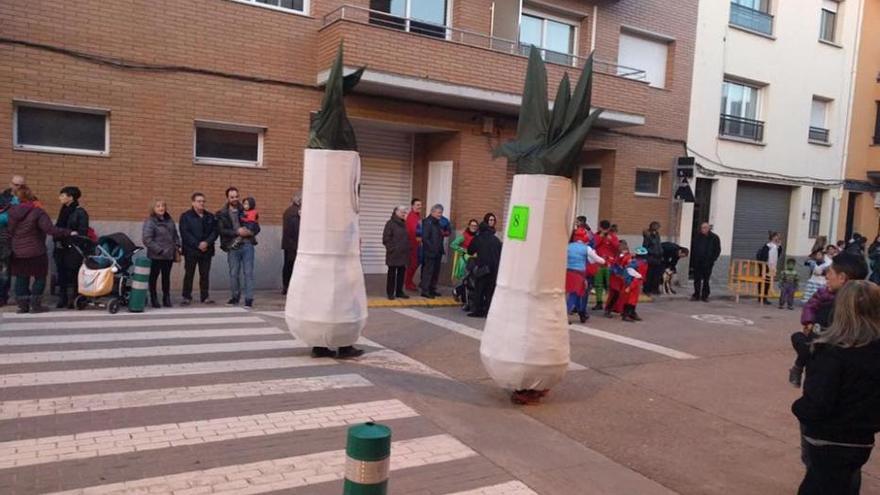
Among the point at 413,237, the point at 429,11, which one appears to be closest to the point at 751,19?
the point at 429,11

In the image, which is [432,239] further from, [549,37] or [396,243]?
[549,37]

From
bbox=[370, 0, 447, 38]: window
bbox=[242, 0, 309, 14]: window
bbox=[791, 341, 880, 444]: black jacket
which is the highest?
bbox=[370, 0, 447, 38]: window

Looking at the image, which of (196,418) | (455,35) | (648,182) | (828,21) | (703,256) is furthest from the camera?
(828,21)

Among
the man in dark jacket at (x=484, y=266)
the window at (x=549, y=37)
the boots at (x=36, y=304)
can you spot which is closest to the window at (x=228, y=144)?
the boots at (x=36, y=304)

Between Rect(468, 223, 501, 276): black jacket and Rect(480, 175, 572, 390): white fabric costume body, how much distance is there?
4.91 m

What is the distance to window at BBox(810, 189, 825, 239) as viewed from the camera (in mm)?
22188

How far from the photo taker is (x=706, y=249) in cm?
1525

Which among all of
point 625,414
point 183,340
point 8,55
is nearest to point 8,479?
point 183,340

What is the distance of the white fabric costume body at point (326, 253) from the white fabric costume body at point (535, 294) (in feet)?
6.23

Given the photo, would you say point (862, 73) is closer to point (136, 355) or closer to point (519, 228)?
point (519, 228)

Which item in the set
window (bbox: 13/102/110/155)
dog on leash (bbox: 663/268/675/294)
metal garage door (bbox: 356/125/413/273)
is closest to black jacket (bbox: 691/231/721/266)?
dog on leash (bbox: 663/268/675/294)

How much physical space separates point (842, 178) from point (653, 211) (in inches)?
365

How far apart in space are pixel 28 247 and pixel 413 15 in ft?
28.5

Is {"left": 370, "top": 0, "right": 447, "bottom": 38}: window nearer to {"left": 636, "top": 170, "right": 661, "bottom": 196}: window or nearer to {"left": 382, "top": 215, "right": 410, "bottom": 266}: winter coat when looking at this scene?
{"left": 382, "top": 215, "right": 410, "bottom": 266}: winter coat
